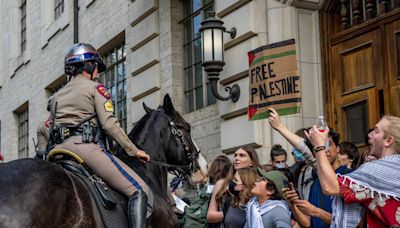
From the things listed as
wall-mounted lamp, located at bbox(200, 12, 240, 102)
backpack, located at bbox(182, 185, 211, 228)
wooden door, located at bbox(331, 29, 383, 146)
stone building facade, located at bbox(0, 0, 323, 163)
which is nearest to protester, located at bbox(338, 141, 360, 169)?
backpack, located at bbox(182, 185, 211, 228)

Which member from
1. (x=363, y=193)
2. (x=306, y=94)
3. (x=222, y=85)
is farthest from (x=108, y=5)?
(x=363, y=193)

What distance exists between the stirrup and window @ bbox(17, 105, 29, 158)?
17.6 metres

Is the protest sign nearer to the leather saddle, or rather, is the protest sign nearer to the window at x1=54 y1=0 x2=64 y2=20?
the leather saddle

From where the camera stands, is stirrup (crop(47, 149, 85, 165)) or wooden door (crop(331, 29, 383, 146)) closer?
stirrup (crop(47, 149, 85, 165))

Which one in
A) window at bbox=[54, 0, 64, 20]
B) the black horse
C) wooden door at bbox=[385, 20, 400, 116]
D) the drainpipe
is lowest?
the black horse

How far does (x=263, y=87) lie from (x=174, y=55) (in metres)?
6.58

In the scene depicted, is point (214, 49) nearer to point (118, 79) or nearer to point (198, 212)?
point (198, 212)

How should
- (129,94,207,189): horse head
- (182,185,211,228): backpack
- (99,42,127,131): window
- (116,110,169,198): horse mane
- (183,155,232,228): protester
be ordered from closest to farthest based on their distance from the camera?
1. (116,110,169,198): horse mane
2. (129,94,207,189): horse head
3. (183,155,232,228): protester
4. (182,185,211,228): backpack
5. (99,42,127,131): window

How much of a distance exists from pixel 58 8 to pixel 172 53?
9272mm

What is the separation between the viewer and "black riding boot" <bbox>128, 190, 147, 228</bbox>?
620cm

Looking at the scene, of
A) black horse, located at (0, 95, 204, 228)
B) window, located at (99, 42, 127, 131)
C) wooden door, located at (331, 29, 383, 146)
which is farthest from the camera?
window, located at (99, 42, 127, 131)

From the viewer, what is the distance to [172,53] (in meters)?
13.7

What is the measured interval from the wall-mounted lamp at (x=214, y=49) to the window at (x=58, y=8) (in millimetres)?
11224

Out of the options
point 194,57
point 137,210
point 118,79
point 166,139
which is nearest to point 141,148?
point 166,139
